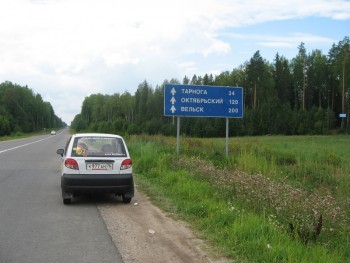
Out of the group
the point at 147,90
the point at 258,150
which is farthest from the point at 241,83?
the point at 258,150

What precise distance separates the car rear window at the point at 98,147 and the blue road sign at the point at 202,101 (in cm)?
714

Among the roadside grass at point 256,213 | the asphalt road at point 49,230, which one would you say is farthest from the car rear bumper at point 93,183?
the roadside grass at point 256,213

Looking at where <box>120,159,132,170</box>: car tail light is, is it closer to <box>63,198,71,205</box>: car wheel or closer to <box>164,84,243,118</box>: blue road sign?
<box>63,198,71,205</box>: car wheel

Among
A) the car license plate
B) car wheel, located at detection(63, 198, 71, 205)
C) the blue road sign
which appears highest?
the blue road sign

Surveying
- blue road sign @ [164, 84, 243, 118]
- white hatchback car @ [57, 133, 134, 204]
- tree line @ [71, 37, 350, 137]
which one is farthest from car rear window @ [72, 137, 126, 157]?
tree line @ [71, 37, 350, 137]

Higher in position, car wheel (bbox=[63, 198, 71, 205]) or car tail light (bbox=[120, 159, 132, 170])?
car tail light (bbox=[120, 159, 132, 170])

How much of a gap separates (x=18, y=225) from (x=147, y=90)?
123m

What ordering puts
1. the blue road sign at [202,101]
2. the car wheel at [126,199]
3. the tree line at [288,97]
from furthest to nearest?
the tree line at [288,97], the blue road sign at [202,101], the car wheel at [126,199]

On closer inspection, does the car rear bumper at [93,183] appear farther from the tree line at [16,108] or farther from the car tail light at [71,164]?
the tree line at [16,108]

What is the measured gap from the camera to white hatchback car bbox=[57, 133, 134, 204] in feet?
28.8

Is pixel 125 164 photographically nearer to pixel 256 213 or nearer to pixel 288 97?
pixel 256 213

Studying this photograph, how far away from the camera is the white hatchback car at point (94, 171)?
8.77 metres

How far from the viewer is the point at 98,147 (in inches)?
365

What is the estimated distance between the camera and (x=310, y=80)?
89.6 meters
